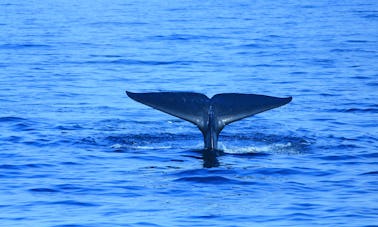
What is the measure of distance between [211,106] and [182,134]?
208 centimetres

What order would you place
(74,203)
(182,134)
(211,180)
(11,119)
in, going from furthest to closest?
(11,119), (182,134), (211,180), (74,203)

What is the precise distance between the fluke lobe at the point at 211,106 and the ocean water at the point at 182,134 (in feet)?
1.59

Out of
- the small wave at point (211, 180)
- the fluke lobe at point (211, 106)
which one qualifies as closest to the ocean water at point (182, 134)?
the small wave at point (211, 180)

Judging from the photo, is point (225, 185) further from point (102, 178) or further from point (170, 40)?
point (170, 40)

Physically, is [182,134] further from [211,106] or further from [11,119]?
[11,119]

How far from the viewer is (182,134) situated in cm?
1717

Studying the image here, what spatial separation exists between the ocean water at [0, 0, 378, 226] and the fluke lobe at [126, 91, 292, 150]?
1.59ft

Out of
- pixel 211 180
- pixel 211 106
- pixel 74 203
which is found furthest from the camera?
pixel 211 106

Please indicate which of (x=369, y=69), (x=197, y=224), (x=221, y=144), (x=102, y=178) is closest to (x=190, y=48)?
(x=369, y=69)

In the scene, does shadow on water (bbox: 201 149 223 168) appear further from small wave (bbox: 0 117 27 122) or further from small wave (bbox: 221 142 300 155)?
small wave (bbox: 0 117 27 122)

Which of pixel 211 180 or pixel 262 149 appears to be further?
pixel 262 149

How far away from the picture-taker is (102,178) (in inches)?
559

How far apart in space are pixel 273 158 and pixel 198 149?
3.45ft

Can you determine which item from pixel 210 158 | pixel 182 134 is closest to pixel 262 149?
pixel 210 158
